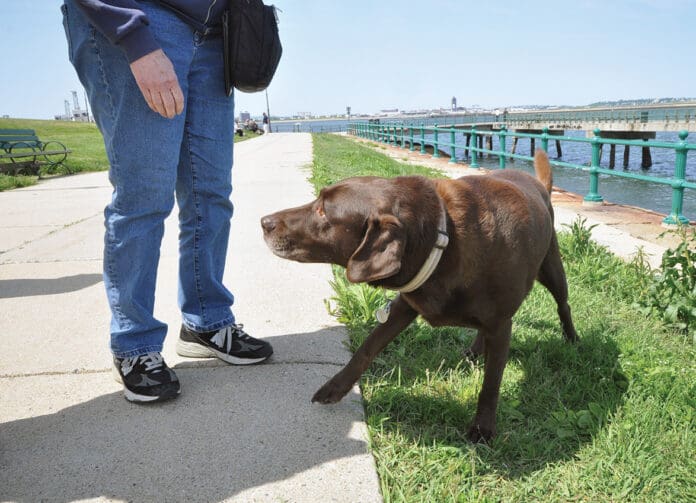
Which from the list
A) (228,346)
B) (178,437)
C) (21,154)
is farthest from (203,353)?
(21,154)

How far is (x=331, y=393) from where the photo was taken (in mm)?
2252

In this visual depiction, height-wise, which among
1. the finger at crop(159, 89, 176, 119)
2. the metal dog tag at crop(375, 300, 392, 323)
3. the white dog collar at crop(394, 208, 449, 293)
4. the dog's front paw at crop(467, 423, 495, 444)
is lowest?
the dog's front paw at crop(467, 423, 495, 444)

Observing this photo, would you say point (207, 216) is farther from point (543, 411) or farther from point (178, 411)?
point (543, 411)

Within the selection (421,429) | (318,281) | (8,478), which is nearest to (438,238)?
(421,429)

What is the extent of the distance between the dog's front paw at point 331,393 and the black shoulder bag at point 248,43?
1366mm

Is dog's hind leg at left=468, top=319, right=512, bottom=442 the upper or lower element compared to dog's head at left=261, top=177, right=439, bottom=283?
lower

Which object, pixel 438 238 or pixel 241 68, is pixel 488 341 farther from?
pixel 241 68

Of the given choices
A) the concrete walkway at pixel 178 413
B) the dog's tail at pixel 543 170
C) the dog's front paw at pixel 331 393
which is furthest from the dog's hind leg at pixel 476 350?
the dog's tail at pixel 543 170

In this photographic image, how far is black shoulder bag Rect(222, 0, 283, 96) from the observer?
2328 mm

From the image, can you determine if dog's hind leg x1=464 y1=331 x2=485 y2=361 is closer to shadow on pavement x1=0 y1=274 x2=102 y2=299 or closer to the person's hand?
the person's hand

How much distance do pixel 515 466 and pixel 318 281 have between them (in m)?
2.18

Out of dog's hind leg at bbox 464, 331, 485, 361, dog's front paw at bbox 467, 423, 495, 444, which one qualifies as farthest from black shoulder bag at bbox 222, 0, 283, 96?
dog's front paw at bbox 467, 423, 495, 444

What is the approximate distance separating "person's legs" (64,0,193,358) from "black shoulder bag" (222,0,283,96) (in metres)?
0.19

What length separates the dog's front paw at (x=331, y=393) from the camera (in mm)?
2248
